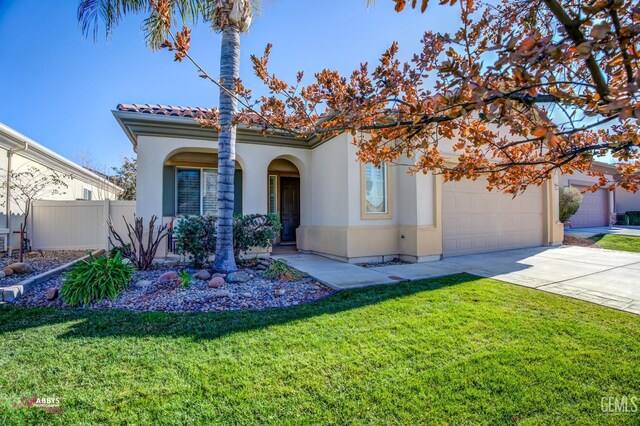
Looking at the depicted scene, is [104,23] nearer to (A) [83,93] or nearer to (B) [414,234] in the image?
(A) [83,93]

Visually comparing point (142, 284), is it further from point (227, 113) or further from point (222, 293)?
point (227, 113)

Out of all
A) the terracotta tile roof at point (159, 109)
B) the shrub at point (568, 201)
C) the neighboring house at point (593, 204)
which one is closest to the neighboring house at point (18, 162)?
the terracotta tile roof at point (159, 109)

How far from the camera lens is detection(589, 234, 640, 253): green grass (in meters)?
10.8

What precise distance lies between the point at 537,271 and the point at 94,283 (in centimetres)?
912

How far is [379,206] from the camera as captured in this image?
29.9 ft

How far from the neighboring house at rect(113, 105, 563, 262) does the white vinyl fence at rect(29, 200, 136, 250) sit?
3.19 m

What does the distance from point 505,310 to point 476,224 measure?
596cm

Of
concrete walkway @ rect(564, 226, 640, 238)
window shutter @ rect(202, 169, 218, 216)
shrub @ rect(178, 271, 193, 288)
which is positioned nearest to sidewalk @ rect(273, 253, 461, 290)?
shrub @ rect(178, 271, 193, 288)

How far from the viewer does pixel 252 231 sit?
7969 mm

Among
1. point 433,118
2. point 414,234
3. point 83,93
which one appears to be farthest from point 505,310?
point 83,93

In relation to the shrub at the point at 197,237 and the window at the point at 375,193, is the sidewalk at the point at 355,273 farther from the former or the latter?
the shrub at the point at 197,237

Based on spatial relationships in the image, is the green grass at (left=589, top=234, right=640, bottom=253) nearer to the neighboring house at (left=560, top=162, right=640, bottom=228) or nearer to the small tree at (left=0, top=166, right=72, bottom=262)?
the neighboring house at (left=560, top=162, right=640, bottom=228)

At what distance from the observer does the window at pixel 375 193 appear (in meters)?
8.76

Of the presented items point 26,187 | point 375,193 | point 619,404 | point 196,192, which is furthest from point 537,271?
point 26,187
